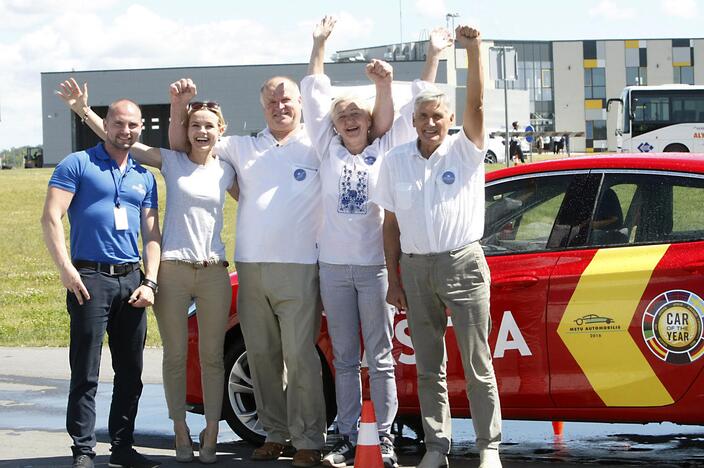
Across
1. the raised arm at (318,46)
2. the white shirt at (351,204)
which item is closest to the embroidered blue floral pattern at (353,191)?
the white shirt at (351,204)

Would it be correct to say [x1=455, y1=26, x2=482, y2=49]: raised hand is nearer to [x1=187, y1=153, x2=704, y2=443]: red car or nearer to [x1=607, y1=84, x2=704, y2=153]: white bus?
[x1=187, y1=153, x2=704, y2=443]: red car

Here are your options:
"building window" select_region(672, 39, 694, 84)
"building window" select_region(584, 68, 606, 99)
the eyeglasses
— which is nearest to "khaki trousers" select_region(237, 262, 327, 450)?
the eyeglasses

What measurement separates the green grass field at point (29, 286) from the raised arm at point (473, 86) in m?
6.23

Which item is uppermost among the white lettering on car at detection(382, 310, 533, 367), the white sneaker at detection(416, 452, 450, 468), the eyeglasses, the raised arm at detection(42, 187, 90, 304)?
the eyeglasses

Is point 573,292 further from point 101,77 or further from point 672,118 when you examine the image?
point 101,77

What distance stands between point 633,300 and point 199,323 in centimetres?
225

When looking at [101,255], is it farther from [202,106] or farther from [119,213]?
[202,106]

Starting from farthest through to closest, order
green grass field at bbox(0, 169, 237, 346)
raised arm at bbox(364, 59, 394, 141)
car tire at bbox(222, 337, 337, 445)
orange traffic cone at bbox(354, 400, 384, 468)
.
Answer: green grass field at bbox(0, 169, 237, 346)
car tire at bbox(222, 337, 337, 445)
raised arm at bbox(364, 59, 394, 141)
orange traffic cone at bbox(354, 400, 384, 468)

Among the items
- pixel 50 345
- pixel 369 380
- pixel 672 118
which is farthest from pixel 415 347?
pixel 672 118

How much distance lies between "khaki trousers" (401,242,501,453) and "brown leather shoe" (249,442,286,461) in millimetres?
968

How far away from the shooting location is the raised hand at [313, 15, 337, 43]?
6.22 m

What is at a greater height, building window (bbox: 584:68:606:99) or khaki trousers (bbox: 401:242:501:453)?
building window (bbox: 584:68:606:99)

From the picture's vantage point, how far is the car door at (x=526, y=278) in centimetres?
579

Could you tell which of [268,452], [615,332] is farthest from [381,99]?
[268,452]
